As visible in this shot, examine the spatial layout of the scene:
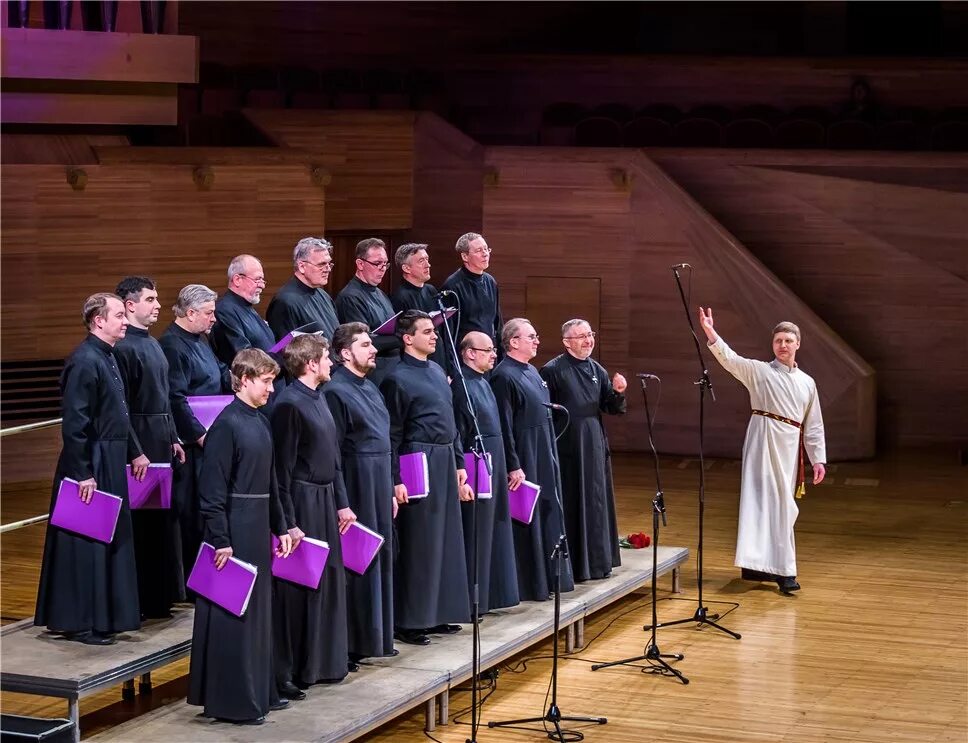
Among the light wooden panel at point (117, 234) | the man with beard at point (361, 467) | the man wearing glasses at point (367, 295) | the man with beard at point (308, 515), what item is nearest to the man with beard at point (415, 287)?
the man wearing glasses at point (367, 295)

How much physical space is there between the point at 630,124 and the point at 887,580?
547cm

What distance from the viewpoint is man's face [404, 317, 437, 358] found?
6082mm

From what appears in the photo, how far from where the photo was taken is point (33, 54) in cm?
957

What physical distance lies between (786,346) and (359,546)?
285 cm

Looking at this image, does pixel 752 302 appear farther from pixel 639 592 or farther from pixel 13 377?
pixel 13 377

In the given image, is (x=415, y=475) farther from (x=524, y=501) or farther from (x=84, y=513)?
(x=84, y=513)

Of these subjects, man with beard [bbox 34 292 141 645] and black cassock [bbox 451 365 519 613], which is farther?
black cassock [bbox 451 365 519 613]

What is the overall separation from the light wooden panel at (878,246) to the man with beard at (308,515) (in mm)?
6987

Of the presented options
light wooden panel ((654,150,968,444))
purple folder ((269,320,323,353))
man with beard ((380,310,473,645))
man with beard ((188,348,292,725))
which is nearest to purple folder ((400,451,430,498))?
man with beard ((380,310,473,645))

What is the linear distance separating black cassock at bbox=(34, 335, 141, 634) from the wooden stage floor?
1.28 ft

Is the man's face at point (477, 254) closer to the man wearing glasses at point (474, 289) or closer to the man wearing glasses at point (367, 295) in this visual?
the man wearing glasses at point (474, 289)

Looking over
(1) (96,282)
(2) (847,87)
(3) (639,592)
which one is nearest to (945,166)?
(2) (847,87)

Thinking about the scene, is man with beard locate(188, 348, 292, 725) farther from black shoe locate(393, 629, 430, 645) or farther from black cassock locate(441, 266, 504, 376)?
black cassock locate(441, 266, 504, 376)

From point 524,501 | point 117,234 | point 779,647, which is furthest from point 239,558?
point 117,234
